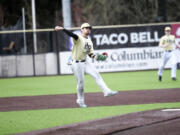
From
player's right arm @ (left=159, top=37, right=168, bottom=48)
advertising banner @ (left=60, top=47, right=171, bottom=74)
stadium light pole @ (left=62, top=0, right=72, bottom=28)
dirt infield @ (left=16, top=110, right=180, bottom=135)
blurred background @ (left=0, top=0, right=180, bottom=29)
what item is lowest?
dirt infield @ (left=16, top=110, right=180, bottom=135)

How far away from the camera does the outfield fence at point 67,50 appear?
22.2 meters

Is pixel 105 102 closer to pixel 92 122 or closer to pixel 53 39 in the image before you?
pixel 92 122

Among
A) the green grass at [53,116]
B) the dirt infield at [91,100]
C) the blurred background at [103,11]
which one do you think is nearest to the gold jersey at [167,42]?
the dirt infield at [91,100]

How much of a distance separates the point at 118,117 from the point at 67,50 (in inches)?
558

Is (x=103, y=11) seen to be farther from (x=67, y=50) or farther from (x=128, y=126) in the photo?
(x=128, y=126)

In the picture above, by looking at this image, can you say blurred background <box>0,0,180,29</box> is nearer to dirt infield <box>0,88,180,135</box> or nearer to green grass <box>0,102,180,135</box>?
dirt infield <box>0,88,180,135</box>

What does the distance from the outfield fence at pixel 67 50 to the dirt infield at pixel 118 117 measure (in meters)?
9.32

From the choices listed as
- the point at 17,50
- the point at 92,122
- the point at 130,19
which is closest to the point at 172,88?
the point at 92,122

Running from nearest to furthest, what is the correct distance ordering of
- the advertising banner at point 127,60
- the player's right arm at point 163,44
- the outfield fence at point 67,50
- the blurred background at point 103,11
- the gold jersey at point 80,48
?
the gold jersey at point 80,48, the player's right arm at point 163,44, the outfield fence at point 67,50, the advertising banner at point 127,60, the blurred background at point 103,11

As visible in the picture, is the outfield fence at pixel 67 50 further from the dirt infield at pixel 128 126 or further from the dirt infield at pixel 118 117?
the dirt infield at pixel 128 126

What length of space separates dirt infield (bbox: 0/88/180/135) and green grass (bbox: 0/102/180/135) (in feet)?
1.75

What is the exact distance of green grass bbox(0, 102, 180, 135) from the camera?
7.91 m

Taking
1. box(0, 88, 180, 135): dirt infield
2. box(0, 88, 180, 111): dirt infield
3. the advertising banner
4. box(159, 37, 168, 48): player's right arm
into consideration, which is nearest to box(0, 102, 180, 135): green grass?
box(0, 88, 180, 135): dirt infield

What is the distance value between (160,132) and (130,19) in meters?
33.6
